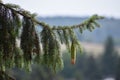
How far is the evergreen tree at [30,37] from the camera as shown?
5859 mm

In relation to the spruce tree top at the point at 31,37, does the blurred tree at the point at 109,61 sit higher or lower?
lower

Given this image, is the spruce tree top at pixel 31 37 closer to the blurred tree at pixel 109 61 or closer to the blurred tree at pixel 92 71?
the blurred tree at pixel 92 71

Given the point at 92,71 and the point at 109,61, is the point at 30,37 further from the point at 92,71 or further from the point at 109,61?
the point at 109,61

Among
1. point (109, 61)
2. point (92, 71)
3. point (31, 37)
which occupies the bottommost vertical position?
point (92, 71)

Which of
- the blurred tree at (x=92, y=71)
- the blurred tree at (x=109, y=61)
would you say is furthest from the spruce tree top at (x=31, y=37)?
the blurred tree at (x=109, y=61)

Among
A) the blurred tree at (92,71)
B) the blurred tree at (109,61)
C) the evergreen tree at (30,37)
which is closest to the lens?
the evergreen tree at (30,37)

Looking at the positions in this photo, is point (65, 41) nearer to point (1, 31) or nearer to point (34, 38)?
point (34, 38)

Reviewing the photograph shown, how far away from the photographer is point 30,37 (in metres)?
5.96

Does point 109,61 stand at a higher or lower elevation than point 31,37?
lower

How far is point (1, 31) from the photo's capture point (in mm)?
5859

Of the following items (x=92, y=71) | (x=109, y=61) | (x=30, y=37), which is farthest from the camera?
(x=109, y=61)

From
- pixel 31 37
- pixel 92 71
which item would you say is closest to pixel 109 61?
pixel 92 71

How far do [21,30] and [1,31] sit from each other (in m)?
0.30

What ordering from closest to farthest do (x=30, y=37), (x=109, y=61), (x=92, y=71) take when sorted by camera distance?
(x=30, y=37) → (x=92, y=71) → (x=109, y=61)
